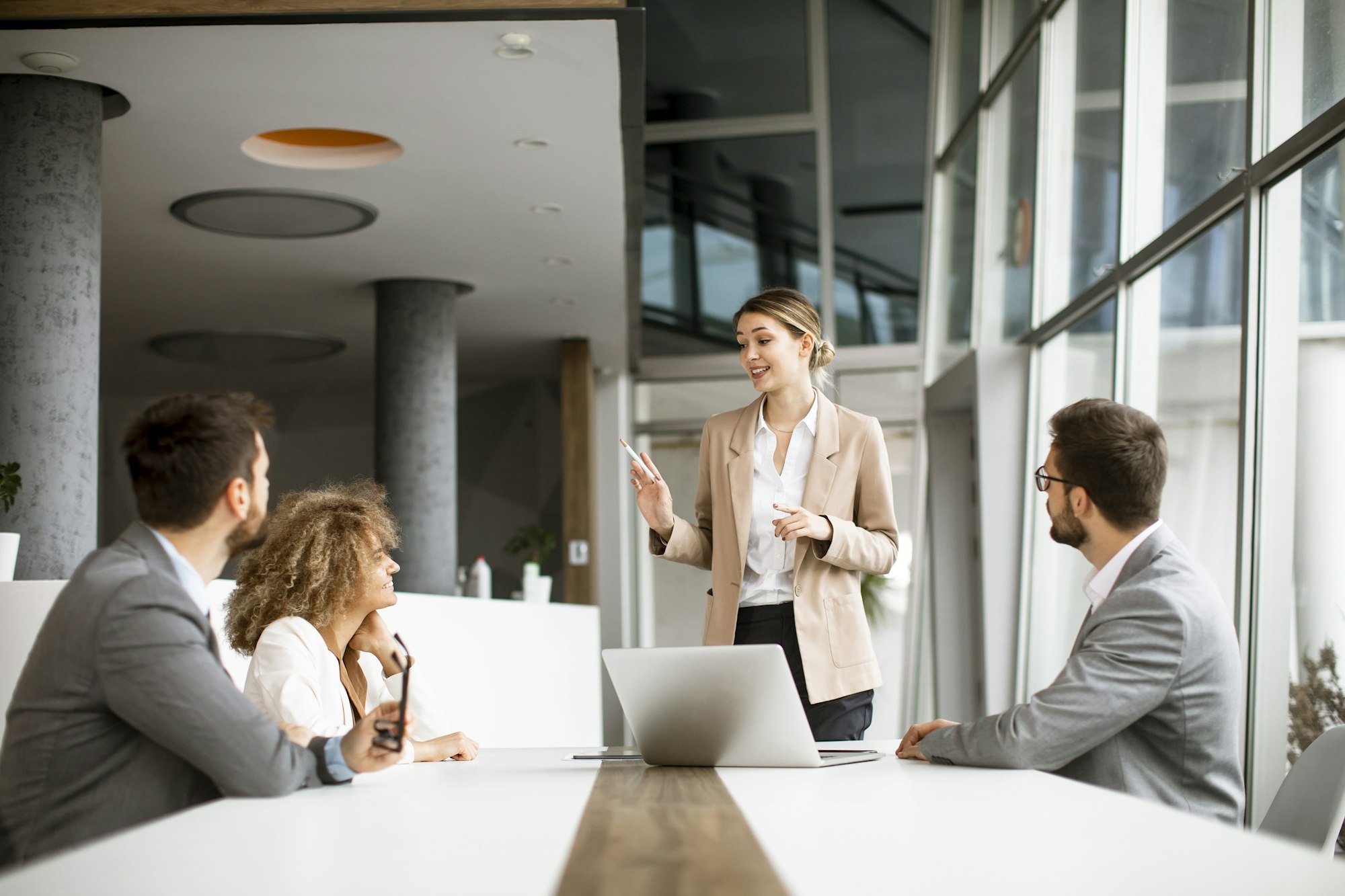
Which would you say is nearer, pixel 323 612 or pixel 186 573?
pixel 186 573

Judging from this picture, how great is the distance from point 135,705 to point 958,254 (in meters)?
7.70

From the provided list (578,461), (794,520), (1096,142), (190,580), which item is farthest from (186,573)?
(578,461)

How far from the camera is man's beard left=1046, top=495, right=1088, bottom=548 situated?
2055 mm

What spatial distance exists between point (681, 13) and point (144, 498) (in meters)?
9.29

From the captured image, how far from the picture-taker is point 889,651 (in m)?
9.77

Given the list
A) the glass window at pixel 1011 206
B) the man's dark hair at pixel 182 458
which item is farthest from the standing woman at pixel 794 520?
the glass window at pixel 1011 206

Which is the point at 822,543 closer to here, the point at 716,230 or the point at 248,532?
the point at 248,532

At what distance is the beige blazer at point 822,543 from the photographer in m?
2.49

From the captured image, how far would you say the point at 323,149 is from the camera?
17.2ft

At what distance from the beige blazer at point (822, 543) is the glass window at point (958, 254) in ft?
18.1

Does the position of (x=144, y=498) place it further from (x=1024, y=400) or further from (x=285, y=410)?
(x=285, y=410)

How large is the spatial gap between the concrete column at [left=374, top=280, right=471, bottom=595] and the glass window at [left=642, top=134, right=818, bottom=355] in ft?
11.1

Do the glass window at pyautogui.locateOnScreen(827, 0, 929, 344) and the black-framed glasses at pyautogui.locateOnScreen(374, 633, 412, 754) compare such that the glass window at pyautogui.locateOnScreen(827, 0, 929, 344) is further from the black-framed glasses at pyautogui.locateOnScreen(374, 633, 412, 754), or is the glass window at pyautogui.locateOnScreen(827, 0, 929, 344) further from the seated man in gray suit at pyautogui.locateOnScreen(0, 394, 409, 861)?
the seated man in gray suit at pyautogui.locateOnScreen(0, 394, 409, 861)

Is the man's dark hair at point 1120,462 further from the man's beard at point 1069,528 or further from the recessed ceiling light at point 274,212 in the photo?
the recessed ceiling light at point 274,212
